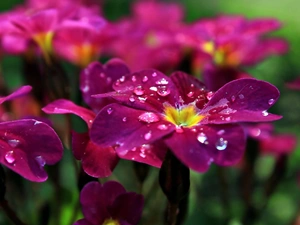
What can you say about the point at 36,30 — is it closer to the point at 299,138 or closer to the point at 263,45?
the point at 263,45

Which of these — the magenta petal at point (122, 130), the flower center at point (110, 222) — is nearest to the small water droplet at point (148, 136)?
the magenta petal at point (122, 130)

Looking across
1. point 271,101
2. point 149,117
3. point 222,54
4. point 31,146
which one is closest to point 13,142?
point 31,146

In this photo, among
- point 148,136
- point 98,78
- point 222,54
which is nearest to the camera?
point 148,136

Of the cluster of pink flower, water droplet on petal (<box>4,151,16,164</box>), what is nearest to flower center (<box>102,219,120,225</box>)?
the cluster of pink flower

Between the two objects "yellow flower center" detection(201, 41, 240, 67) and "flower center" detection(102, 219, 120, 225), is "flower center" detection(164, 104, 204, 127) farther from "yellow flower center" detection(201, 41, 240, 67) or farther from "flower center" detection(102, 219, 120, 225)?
"yellow flower center" detection(201, 41, 240, 67)

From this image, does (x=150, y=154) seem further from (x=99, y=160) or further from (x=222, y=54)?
(x=222, y=54)

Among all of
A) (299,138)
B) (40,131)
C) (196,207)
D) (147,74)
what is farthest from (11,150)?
(299,138)
